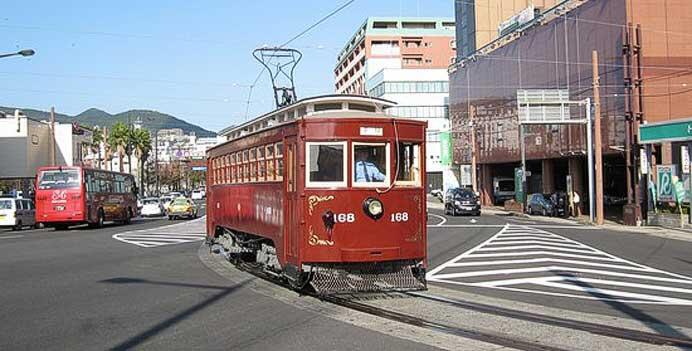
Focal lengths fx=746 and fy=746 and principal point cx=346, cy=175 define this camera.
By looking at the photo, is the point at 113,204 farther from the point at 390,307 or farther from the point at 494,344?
the point at 494,344

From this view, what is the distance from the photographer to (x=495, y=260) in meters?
18.3

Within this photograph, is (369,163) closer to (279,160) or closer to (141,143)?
(279,160)

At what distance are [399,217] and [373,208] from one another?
50 centimetres

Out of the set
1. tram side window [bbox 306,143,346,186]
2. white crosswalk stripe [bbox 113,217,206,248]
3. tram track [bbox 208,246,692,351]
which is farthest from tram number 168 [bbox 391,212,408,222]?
white crosswalk stripe [bbox 113,217,206,248]

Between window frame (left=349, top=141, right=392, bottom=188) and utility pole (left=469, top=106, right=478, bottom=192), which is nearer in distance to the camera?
window frame (left=349, top=141, right=392, bottom=188)

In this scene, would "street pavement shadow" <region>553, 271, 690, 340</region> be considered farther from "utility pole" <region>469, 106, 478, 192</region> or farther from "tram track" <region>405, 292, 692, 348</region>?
"utility pole" <region>469, 106, 478, 192</region>

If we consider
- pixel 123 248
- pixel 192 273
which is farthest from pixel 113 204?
pixel 192 273

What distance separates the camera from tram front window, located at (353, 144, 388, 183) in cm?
1166

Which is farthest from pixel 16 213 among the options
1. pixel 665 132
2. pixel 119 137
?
pixel 119 137

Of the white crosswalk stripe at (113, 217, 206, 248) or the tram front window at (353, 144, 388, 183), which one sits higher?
the tram front window at (353, 144, 388, 183)

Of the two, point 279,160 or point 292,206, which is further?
point 279,160

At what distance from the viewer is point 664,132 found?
3388 centimetres

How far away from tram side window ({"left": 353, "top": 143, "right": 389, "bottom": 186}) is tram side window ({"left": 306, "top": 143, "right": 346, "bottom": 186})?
23 cm

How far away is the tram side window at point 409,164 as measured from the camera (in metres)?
11.9
